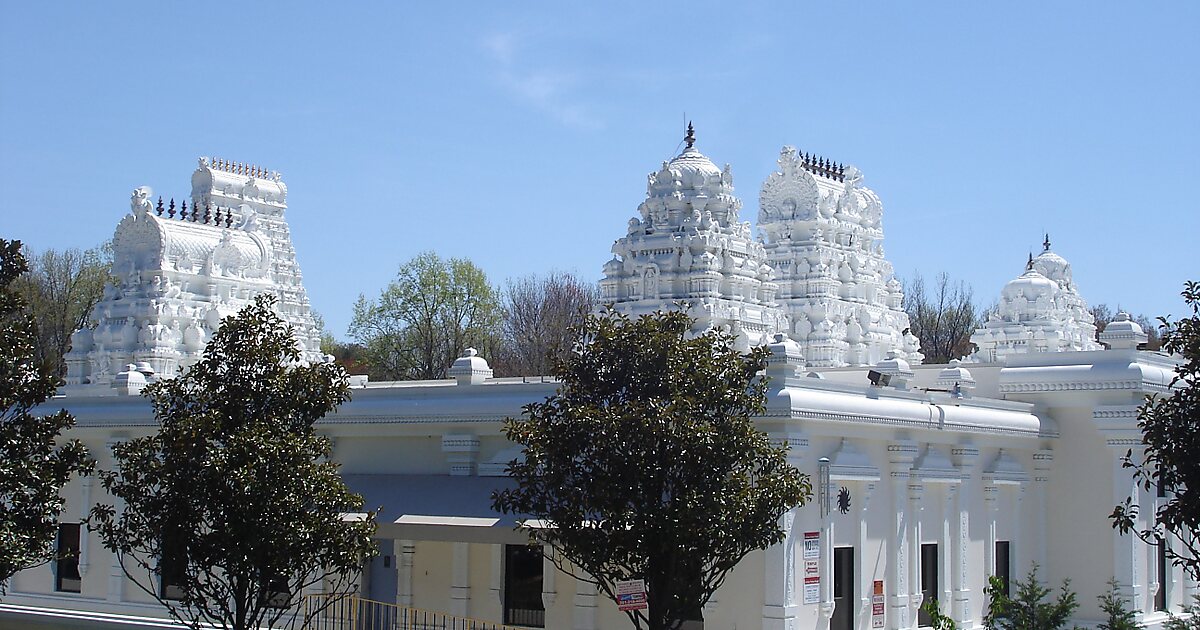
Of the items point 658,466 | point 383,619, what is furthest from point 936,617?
point 658,466

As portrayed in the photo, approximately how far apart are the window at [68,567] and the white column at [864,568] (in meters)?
15.8

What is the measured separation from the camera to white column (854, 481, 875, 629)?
1015 inches

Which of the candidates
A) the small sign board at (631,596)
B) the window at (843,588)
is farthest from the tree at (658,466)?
the window at (843,588)

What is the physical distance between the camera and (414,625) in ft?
85.3

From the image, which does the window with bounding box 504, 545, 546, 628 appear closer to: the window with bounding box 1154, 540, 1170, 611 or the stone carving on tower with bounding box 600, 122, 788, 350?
the window with bounding box 1154, 540, 1170, 611

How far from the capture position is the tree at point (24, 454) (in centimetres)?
1983

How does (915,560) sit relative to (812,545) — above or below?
below

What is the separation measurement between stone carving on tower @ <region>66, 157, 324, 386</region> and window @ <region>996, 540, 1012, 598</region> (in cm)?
3769

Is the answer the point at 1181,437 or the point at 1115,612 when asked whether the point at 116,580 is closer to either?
the point at 1115,612

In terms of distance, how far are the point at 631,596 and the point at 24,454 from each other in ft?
26.7

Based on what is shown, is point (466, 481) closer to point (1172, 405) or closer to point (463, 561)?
point (463, 561)

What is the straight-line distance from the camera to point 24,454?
2019 cm

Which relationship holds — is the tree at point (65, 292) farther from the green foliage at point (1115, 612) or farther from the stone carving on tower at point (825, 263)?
the green foliage at point (1115, 612)

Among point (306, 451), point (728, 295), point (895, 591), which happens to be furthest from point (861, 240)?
point (306, 451)
